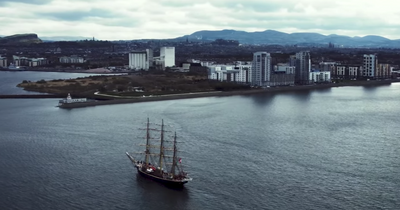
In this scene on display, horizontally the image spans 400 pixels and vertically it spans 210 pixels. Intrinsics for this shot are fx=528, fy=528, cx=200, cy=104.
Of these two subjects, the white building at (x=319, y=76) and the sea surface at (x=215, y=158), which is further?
the white building at (x=319, y=76)

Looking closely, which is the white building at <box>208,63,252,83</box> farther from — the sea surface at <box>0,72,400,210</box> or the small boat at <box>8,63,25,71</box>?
the small boat at <box>8,63,25,71</box>

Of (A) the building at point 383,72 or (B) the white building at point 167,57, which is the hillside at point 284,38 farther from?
(A) the building at point 383,72

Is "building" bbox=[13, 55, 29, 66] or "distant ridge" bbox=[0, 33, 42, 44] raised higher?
"distant ridge" bbox=[0, 33, 42, 44]

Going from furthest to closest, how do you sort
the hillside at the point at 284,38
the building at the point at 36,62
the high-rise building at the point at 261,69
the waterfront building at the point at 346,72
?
the hillside at the point at 284,38 → the building at the point at 36,62 → the waterfront building at the point at 346,72 → the high-rise building at the point at 261,69

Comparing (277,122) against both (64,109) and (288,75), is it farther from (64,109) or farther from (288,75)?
(288,75)

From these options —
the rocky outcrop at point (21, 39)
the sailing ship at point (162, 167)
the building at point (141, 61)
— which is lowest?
the sailing ship at point (162, 167)

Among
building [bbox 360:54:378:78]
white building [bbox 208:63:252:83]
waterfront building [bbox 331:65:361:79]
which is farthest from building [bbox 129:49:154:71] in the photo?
building [bbox 360:54:378:78]

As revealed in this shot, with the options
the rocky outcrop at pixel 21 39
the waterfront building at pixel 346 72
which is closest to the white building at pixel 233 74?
the waterfront building at pixel 346 72
